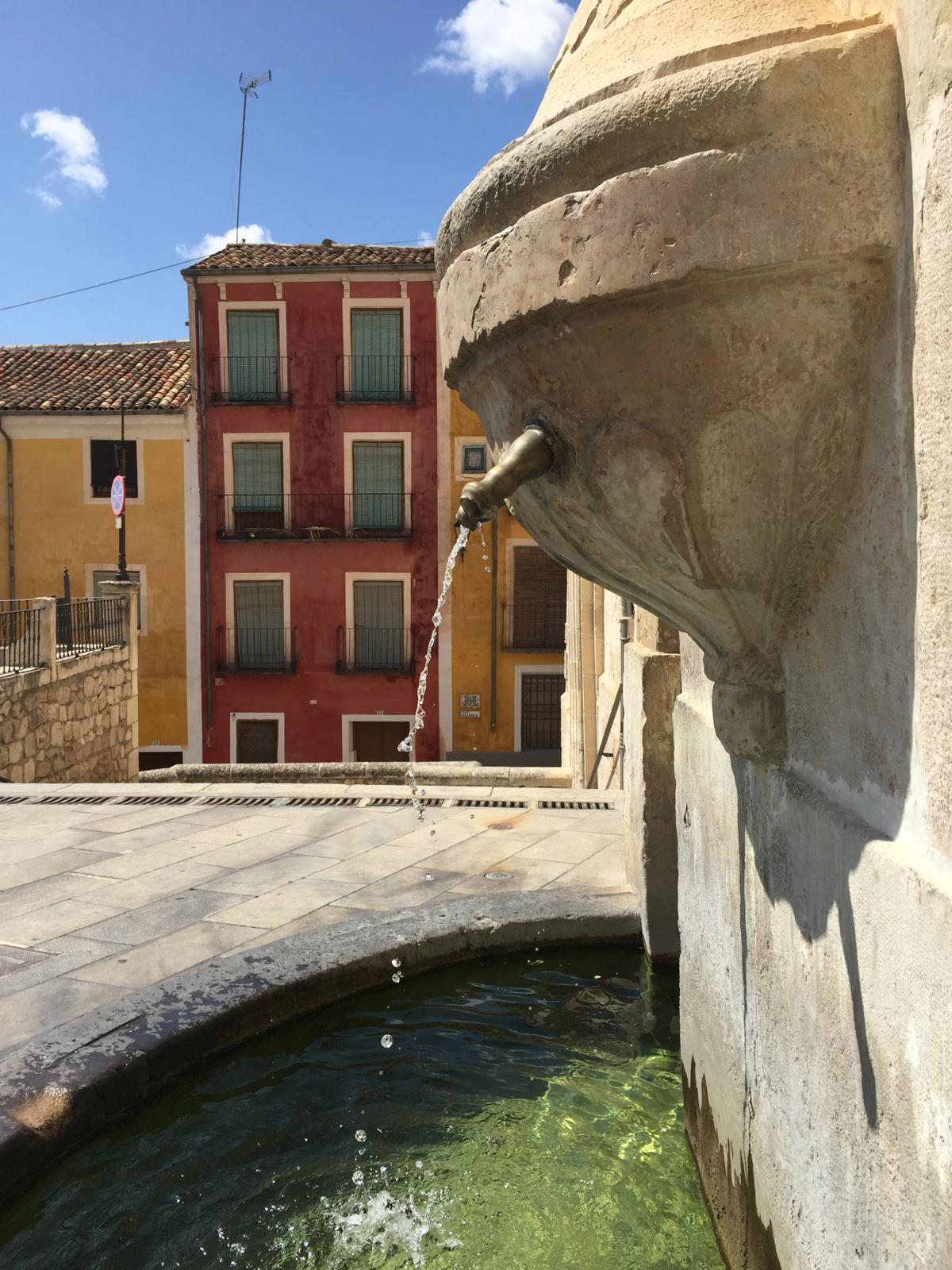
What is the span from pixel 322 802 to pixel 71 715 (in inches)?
270

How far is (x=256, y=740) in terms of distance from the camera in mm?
21375

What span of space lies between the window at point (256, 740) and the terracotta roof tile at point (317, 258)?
8.77 metres

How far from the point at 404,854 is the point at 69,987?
7.66 feet

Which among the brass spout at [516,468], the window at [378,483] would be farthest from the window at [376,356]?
the brass spout at [516,468]

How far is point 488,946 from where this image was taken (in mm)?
4465

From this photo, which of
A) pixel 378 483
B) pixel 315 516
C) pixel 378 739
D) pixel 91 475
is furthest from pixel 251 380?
pixel 378 739

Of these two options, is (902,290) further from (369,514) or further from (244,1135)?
(369,514)

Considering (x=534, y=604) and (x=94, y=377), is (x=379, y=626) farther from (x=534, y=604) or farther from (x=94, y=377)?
(x=94, y=377)

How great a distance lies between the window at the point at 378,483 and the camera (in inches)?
834

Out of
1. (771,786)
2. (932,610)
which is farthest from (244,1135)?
(932,610)

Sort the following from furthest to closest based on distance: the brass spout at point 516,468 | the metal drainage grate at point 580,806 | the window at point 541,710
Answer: the window at point 541,710 → the metal drainage grate at point 580,806 → the brass spout at point 516,468

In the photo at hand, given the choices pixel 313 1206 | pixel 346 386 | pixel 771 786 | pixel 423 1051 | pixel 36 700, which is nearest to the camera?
pixel 771 786

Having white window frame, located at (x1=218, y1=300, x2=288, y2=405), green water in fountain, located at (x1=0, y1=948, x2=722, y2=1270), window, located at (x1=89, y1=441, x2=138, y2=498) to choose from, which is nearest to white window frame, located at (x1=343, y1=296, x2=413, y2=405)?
white window frame, located at (x1=218, y1=300, x2=288, y2=405)

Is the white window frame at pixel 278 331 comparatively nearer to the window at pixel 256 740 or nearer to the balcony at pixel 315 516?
the balcony at pixel 315 516
